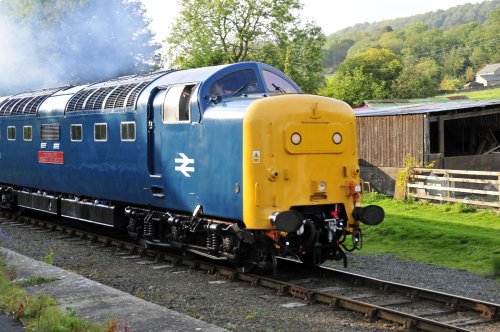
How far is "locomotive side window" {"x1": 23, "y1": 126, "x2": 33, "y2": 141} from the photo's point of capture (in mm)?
18638

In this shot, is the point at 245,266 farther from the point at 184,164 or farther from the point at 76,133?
the point at 76,133

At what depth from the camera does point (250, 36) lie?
145 ft

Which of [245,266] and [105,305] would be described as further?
[245,266]

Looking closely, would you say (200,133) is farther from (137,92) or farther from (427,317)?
(427,317)

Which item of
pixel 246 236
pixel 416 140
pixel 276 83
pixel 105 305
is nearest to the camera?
pixel 105 305

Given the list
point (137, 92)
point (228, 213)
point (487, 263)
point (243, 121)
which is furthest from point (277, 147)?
point (487, 263)

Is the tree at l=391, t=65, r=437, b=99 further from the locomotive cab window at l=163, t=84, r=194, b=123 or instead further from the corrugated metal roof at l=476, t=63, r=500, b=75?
the locomotive cab window at l=163, t=84, r=194, b=123

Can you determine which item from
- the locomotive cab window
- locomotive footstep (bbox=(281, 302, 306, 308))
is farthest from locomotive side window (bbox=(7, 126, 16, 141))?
locomotive footstep (bbox=(281, 302, 306, 308))

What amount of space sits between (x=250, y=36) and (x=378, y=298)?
36.0 metres

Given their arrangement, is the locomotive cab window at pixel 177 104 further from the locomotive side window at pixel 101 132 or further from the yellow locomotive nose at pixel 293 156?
the locomotive side window at pixel 101 132

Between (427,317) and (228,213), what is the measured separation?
363 centimetres

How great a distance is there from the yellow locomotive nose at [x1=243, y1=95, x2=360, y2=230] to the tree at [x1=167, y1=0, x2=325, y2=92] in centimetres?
3290

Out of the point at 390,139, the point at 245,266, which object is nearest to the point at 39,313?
the point at 245,266

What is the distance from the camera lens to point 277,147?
10320mm
